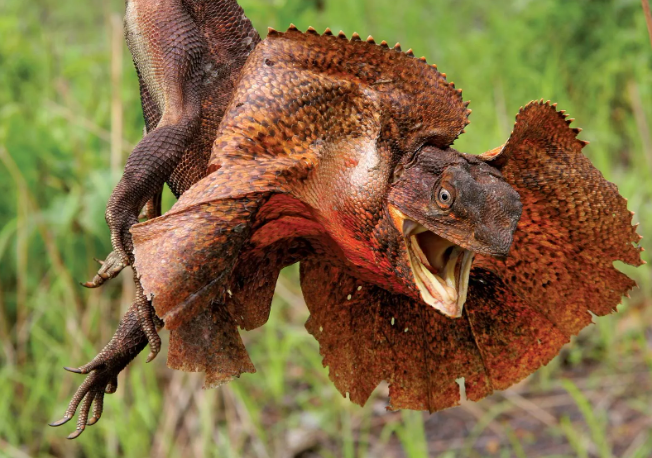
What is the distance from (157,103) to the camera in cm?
108

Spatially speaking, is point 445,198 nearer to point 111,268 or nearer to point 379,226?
point 379,226

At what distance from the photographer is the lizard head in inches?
33.6

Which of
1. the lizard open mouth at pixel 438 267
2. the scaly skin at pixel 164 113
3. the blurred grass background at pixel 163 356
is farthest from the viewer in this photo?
the blurred grass background at pixel 163 356

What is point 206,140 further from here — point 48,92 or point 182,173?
point 48,92

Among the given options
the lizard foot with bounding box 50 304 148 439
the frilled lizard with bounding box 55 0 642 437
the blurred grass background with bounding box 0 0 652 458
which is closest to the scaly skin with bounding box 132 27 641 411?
the frilled lizard with bounding box 55 0 642 437

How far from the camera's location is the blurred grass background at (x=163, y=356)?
3123 mm

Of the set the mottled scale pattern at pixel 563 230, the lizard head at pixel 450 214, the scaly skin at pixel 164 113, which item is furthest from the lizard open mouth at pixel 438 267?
the scaly skin at pixel 164 113

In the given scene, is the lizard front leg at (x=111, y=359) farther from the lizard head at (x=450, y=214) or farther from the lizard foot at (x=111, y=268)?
the lizard head at (x=450, y=214)

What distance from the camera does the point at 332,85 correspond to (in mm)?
963

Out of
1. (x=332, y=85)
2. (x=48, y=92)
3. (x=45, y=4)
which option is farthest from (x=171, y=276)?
(x=45, y=4)

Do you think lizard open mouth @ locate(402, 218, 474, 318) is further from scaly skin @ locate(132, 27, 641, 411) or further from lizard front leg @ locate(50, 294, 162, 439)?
lizard front leg @ locate(50, 294, 162, 439)

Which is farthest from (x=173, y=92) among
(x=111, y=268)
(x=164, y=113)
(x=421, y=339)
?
(x=421, y=339)

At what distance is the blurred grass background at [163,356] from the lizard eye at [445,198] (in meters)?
2.12

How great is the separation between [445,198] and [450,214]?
2 centimetres
